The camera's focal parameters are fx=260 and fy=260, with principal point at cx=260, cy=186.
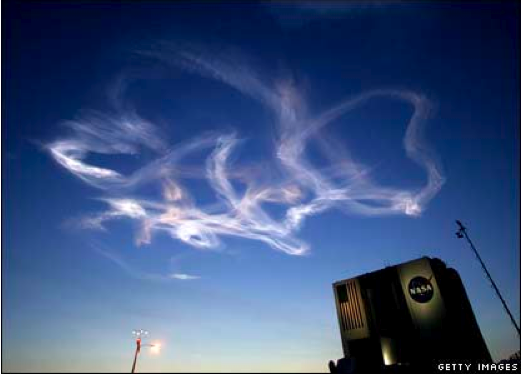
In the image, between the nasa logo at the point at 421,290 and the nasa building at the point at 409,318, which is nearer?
Answer: the nasa building at the point at 409,318

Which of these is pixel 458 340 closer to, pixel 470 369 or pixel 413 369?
pixel 470 369

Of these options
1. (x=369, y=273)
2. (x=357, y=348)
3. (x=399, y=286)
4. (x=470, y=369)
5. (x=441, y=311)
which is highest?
(x=369, y=273)

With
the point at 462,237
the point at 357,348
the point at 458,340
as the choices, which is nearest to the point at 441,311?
the point at 458,340

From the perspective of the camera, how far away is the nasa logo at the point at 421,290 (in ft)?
95.9

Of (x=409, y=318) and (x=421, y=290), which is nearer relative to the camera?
(x=421, y=290)

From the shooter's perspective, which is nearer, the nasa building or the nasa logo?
the nasa building

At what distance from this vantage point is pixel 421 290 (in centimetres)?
2978

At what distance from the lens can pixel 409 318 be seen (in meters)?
30.1

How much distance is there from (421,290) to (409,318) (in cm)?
359

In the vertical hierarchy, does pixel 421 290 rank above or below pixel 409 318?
above

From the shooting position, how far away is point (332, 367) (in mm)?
21219

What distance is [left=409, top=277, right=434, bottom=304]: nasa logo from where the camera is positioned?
29219 mm

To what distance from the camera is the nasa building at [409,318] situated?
27.4 meters

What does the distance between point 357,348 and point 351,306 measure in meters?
4.67
